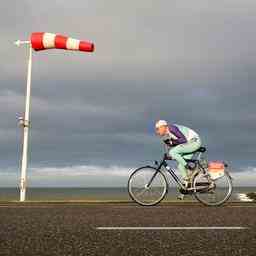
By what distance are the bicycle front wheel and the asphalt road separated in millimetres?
3331

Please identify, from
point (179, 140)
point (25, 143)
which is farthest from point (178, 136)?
point (25, 143)

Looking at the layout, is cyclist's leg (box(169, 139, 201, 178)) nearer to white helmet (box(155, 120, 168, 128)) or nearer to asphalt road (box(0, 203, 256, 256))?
white helmet (box(155, 120, 168, 128))

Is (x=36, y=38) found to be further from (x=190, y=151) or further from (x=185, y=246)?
(x=185, y=246)

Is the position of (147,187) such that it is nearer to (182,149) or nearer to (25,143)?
(182,149)

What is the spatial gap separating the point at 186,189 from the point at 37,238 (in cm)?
641

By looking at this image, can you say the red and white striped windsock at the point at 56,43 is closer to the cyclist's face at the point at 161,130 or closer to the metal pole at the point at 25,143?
the metal pole at the point at 25,143

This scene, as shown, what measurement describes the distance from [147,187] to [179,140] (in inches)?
48.7

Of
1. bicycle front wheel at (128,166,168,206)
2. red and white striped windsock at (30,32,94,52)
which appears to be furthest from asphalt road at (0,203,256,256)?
red and white striped windsock at (30,32,94,52)

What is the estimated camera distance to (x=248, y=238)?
523 centimetres

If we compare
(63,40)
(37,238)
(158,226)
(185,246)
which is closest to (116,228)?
(158,226)

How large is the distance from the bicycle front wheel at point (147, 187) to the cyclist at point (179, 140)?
0.51m

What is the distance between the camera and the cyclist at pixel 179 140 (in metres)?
11.0

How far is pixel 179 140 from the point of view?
436 inches

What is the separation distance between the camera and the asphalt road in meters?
4.52
